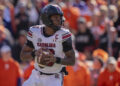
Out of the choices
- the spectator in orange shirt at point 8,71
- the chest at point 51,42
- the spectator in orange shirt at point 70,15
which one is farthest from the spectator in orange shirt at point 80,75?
the chest at point 51,42

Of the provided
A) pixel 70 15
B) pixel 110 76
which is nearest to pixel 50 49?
pixel 110 76

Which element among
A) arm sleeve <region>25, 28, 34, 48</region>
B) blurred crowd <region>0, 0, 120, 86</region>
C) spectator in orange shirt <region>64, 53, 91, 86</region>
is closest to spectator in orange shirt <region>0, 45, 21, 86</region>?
blurred crowd <region>0, 0, 120, 86</region>

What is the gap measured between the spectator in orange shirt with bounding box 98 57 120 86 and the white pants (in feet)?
10.7

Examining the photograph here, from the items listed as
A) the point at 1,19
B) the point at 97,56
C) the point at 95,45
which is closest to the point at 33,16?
the point at 1,19

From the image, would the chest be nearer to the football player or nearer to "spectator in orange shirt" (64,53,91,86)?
the football player

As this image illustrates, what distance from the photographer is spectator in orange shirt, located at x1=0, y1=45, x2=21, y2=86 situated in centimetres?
970

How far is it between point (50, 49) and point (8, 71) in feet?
12.7

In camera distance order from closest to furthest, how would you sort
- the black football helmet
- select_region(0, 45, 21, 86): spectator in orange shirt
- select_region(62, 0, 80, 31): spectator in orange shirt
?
1. the black football helmet
2. select_region(0, 45, 21, 86): spectator in orange shirt
3. select_region(62, 0, 80, 31): spectator in orange shirt

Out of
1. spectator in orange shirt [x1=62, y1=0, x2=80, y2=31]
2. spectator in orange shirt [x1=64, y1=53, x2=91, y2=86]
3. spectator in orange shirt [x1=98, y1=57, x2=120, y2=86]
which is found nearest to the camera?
spectator in orange shirt [x1=98, y1=57, x2=120, y2=86]

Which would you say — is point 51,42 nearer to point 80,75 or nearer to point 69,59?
point 69,59

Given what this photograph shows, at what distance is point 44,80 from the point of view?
609 cm

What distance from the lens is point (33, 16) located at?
11.8m

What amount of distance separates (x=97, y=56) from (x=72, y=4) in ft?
8.98

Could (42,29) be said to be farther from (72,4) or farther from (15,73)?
(72,4)
